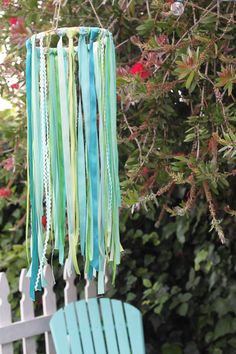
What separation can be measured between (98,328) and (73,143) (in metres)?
1.56

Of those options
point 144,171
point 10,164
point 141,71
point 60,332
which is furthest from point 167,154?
point 60,332

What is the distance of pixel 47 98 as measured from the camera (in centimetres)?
193

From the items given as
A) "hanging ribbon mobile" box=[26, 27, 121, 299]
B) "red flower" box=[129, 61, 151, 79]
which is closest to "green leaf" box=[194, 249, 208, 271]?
"red flower" box=[129, 61, 151, 79]

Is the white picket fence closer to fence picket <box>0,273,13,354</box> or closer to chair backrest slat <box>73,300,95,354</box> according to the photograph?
fence picket <box>0,273,13,354</box>

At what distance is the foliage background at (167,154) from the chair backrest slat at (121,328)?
45 centimetres

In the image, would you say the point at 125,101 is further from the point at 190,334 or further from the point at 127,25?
the point at 190,334

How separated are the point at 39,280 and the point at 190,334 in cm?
225

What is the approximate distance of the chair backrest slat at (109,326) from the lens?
3.21 metres

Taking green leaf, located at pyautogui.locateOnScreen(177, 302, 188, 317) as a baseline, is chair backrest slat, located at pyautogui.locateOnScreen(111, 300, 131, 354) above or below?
below

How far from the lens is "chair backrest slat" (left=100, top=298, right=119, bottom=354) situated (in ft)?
10.5

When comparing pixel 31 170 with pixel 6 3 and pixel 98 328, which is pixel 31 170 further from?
pixel 98 328

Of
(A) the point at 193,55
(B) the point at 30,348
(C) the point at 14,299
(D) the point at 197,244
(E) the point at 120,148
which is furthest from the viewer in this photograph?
(C) the point at 14,299

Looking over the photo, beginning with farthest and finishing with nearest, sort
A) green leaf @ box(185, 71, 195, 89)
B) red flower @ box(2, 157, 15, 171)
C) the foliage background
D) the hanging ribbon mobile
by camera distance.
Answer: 1. red flower @ box(2, 157, 15, 171)
2. the foliage background
3. green leaf @ box(185, 71, 195, 89)
4. the hanging ribbon mobile

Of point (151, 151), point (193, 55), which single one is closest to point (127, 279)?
point (151, 151)
